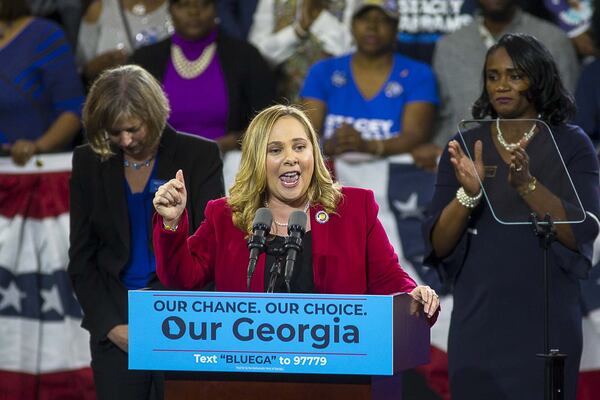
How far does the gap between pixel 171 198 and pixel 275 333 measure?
57 cm

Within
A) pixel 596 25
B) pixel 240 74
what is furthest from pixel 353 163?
pixel 596 25

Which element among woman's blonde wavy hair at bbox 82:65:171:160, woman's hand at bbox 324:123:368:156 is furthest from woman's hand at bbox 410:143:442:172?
woman's blonde wavy hair at bbox 82:65:171:160

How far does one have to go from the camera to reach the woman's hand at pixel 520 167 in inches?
161

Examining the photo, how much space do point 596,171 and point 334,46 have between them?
3.00 meters

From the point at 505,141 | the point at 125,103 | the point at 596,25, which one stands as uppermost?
the point at 596,25

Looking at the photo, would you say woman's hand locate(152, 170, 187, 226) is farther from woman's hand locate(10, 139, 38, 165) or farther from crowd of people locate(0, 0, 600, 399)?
woman's hand locate(10, 139, 38, 165)

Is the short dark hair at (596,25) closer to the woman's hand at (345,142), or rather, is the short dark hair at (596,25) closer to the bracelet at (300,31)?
the woman's hand at (345,142)

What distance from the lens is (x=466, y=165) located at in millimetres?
4246

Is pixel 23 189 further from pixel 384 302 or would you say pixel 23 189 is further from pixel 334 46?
pixel 384 302

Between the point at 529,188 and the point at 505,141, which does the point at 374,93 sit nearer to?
the point at 505,141

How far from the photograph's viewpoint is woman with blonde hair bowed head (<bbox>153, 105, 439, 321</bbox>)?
12.6 feet

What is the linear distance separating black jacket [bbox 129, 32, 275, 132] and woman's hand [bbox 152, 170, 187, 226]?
309 centimetres

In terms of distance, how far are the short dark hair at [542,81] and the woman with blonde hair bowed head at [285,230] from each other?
84 cm

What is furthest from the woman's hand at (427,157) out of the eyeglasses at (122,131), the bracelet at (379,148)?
the eyeglasses at (122,131)
